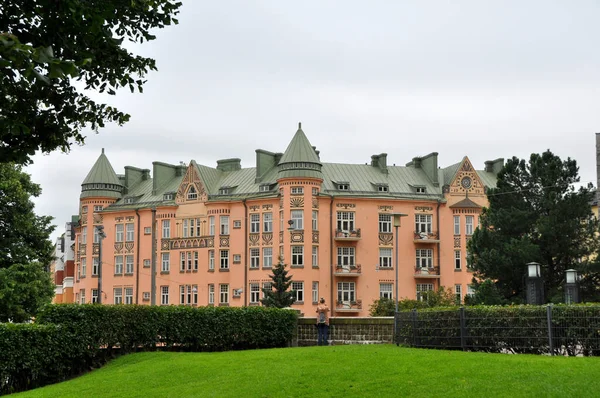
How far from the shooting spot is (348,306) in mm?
73688

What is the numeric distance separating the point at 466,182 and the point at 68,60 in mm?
71889

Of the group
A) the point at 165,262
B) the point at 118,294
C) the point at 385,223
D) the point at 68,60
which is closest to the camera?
the point at 68,60

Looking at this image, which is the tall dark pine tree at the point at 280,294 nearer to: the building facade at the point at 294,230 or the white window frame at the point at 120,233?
the building facade at the point at 294,230

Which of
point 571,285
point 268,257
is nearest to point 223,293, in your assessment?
point 268,257

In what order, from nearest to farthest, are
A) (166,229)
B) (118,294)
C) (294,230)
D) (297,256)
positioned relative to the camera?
(297,256) < (294,230) < (166,229) < (118,294)

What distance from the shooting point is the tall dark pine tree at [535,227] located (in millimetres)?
51750

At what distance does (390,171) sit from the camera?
82.5 m

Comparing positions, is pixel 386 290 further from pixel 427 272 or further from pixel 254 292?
pixel 254 292

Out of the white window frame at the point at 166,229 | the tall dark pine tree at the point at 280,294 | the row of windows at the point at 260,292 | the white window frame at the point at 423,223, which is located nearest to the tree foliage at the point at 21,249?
the tall dark pine tree at the point at 280,294

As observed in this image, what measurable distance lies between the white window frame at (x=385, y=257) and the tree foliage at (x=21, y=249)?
3388 cm

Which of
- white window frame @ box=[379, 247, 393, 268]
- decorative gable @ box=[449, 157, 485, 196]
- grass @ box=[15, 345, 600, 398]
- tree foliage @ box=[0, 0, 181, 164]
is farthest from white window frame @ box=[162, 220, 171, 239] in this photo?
tree foliage @ box=[0, 0, 181, 164]

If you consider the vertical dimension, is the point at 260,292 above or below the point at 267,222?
below

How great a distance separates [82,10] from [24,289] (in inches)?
1509

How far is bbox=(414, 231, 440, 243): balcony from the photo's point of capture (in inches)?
3009
